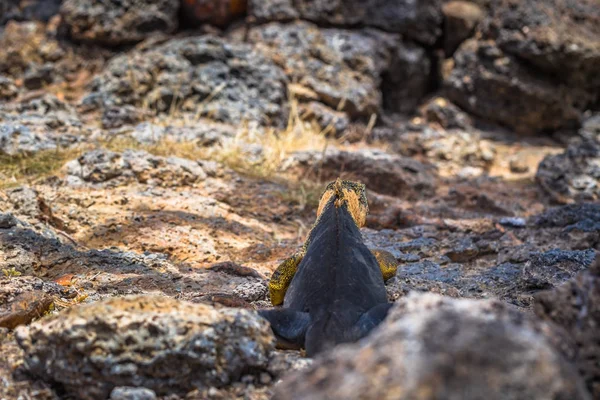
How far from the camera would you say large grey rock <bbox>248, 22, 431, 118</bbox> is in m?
9.48

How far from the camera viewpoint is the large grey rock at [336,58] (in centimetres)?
948

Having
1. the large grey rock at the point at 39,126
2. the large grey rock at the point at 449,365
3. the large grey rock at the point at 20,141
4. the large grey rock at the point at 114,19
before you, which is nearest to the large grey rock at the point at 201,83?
the large grey rock at the point at 39,126

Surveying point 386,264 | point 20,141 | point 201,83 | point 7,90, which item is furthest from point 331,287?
point 7,90

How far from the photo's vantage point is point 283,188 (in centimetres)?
640

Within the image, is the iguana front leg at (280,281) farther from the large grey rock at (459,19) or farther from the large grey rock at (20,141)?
the large grey rock at (459,19)

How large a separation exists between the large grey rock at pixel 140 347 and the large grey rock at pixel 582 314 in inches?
46.2

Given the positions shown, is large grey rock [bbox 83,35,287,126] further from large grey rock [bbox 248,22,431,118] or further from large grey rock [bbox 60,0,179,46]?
large grey rock [bbox 60,0,179,46]

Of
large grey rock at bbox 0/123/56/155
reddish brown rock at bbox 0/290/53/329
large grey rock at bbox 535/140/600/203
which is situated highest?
reddish brown rock at bbox 0/290/53/329

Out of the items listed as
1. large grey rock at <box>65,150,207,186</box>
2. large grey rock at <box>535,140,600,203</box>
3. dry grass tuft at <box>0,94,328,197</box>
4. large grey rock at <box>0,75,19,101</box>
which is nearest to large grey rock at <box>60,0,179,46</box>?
large grey rock at <box>0,75,19,101</box>

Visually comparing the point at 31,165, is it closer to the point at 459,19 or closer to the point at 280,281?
the point at 280,281

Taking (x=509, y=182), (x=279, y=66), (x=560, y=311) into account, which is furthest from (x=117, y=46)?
(x=560, y=311)

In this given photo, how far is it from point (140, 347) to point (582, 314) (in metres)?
1.64

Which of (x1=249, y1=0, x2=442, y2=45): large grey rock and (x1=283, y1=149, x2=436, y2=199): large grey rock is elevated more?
(x1=249, y1=0, x2=442, y2=45): large grey rock

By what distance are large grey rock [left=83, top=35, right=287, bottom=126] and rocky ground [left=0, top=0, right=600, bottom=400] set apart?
3 centimetres
